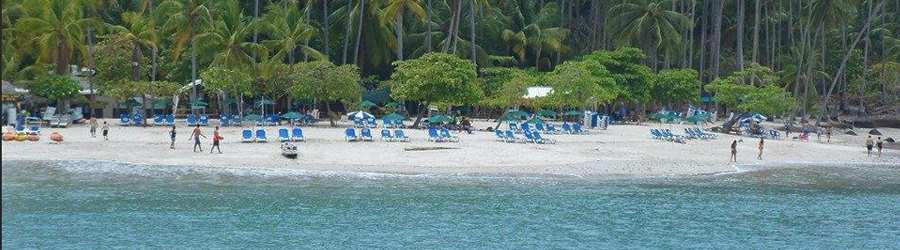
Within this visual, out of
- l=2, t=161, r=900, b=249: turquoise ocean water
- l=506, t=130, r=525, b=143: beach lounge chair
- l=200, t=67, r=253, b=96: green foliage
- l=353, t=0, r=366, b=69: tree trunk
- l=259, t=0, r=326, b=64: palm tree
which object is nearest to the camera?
l=2, t=161, r=900, b=249: turquoise ocean water

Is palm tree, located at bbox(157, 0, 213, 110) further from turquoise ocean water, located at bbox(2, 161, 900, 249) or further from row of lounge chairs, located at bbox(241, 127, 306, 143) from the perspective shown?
turquoise ocean water, located at bbox(2, 161, 900, 249)

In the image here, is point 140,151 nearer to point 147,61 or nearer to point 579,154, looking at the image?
point 579,154

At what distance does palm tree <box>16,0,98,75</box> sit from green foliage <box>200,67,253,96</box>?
343 inches

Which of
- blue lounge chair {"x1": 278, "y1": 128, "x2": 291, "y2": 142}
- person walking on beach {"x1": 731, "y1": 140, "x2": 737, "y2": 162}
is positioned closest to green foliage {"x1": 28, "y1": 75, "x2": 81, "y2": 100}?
blue lounge chair {"x1": 278, "y1": 128, "x2": 291, "y2": 142}

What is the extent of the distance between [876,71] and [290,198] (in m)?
59.4

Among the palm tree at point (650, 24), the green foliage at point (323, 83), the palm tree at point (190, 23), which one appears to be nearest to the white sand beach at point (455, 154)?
the green foliage at point (323, 83)

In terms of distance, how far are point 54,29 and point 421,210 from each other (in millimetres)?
35146

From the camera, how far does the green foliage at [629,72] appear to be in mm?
65000

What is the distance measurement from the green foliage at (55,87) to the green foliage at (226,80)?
6.50 metres

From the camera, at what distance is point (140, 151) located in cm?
3866

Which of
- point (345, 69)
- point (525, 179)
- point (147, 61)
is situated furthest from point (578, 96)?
point (147, 61)

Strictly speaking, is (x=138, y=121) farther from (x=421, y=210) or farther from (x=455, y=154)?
(x=421, y=210)

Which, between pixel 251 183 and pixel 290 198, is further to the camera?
pixel 251 183

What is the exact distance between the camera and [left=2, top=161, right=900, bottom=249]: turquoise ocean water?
2356 centimetres
